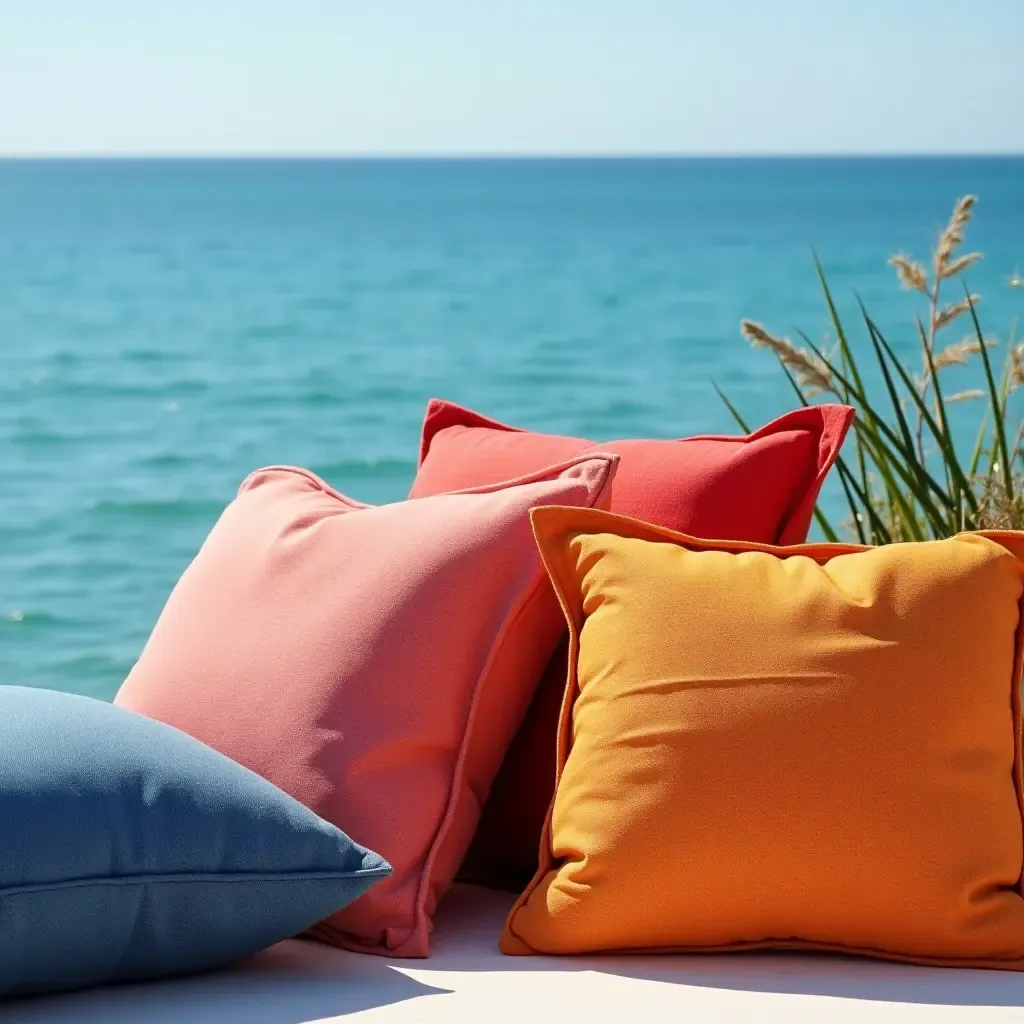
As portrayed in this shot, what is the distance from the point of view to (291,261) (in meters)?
22.5

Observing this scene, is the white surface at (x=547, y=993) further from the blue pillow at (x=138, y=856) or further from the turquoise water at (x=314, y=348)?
the turquoise water at (x=314, y=348)

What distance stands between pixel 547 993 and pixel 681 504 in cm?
58

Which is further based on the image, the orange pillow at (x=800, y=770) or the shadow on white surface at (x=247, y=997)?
the orange pillow at (x=800, y=770)

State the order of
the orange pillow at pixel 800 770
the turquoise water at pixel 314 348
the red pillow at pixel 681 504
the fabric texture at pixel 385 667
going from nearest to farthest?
the orange pillow at pixel 800 770, the fabric texture at pixel 385 667, the red pillow at pixel 681 504, the turquoise water at pixel 314 348

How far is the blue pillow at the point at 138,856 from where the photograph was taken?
3.58 feet

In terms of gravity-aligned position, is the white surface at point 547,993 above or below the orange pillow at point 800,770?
below

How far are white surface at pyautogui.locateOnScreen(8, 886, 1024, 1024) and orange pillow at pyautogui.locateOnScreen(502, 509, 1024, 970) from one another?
0.08 feet

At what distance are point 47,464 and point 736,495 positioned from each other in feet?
24.0

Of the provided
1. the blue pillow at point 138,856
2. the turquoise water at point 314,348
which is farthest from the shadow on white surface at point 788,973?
the turquoise water at point 314,348

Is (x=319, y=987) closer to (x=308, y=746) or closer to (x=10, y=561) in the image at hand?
(x=308, y=746)

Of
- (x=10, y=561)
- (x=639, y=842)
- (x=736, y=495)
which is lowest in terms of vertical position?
(x=10, y=561)

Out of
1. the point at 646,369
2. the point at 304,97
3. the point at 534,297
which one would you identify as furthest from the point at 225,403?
the point at 304,97

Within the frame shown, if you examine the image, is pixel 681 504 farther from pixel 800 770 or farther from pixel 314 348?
pixel 314 348

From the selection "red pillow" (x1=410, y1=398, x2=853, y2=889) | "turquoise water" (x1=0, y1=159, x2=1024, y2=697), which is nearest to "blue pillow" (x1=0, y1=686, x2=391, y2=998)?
"red pillow" (x1=410, y1=398, x2=853, y2=889)
